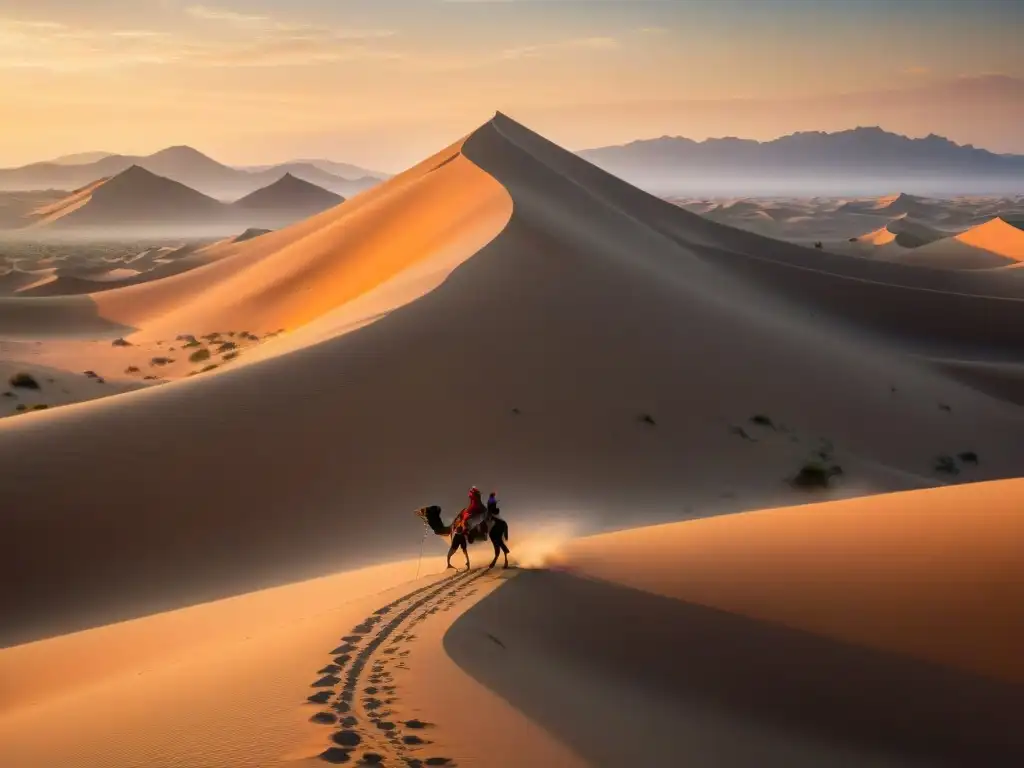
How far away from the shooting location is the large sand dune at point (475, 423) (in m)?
13.8

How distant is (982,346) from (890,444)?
64.1 feet

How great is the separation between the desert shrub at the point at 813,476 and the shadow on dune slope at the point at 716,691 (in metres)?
9.88

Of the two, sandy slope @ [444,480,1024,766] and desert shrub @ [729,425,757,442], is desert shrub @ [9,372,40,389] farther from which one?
sandy slope @ [444,480,1024,766]

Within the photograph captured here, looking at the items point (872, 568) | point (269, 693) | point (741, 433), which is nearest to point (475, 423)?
point (741, 433)

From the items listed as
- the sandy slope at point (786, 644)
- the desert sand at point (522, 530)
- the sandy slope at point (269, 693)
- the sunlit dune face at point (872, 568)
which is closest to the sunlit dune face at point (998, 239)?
the desert sand at point (522, 530)

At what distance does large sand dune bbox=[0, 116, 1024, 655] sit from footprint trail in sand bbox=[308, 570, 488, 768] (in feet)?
15.8

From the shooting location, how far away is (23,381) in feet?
85.6

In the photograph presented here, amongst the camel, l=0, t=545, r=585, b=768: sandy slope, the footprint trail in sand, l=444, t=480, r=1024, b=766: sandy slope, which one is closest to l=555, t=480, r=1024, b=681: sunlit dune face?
l=444, t=480, r=1024, b=766: sandy slope

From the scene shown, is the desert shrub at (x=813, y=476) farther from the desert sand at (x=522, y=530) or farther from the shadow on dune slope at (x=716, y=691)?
the shadow on dune slope at (x=716, y=691)

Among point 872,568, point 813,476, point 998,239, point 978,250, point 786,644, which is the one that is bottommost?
point 813,476

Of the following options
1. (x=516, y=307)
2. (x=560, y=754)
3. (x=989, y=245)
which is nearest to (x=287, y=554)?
(x=560, y=754)

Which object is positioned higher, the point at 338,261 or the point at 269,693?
the point at 338,261

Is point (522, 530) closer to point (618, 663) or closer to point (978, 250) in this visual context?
point (618, 663)

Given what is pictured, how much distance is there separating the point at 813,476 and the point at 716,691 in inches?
437
